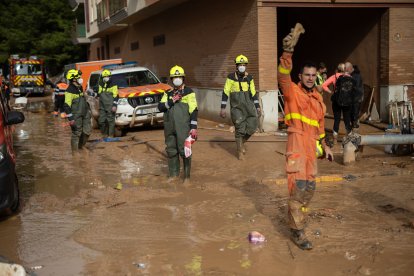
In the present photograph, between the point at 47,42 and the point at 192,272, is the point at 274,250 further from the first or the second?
the point at 47,42

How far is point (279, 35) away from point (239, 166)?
476 inches

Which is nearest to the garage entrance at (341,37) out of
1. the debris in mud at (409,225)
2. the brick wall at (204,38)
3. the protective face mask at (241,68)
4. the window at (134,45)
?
the brick wall at (204,38)

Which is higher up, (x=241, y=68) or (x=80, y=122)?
(x=241, y=68)

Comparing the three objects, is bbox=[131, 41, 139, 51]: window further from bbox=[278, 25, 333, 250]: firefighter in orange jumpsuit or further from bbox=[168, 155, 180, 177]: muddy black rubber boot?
bbox=[278, 25, 333, 250]: firefighter in orange jumpsuit

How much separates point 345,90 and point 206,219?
5788mm

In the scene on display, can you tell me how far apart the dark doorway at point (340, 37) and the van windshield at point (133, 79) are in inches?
233

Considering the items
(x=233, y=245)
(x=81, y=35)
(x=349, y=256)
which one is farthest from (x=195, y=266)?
(x=81, y=35)

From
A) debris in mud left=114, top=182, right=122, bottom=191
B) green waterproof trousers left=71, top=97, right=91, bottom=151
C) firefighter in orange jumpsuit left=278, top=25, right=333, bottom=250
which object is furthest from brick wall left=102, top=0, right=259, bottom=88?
firefighter in orange jumpsuit left=278, top=25, right=333, bottom=250

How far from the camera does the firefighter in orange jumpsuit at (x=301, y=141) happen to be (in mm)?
5105

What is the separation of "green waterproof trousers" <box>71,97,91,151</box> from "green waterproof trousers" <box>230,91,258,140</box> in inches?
138

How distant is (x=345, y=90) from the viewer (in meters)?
10.9

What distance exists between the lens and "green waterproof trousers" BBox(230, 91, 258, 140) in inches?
385

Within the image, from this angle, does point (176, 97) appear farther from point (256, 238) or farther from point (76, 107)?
point (76, 107)

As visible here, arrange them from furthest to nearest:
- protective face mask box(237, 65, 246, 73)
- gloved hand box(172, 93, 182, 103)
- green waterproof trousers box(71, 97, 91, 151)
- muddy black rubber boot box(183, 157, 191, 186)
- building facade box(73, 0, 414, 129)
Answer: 1. building facade box(73, 0, 414, 129)
2. green waterproof trousers box(71, 97, 91, 151)
3. protective face mask box(237, 65, 246, 73)
4. muddy black rubber boot box(183, 157, 191, 186)
5. gloved hand box(172, 93, 182, 103)
